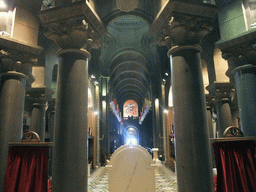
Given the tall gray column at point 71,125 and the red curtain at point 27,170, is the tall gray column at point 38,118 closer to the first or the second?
the red curtain at point 27,170

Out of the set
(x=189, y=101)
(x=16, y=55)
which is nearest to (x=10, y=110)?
(x=16, y=55)

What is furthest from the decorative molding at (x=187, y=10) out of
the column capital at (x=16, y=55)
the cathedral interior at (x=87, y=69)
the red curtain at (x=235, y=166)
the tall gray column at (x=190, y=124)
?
the column capital at (x=16, y=55)

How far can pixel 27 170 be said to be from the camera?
440 cm

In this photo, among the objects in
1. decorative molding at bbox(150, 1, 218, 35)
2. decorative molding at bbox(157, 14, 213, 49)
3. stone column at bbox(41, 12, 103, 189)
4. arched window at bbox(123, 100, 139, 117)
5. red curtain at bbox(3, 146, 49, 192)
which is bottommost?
red curtain at bbox(3, 146, 49, 192)

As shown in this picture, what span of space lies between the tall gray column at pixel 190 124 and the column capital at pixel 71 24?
1.88 m

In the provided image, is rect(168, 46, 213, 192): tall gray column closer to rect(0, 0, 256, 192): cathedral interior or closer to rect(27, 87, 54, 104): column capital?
rect(0, 0, 256, 192): cathedral interior

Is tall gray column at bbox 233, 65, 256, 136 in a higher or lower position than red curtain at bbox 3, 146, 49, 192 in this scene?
higher

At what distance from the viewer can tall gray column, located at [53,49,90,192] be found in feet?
12.7

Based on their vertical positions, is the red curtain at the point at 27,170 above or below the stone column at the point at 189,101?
below

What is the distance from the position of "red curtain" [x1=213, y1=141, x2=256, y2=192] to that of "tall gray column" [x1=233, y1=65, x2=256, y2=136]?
4.68ft

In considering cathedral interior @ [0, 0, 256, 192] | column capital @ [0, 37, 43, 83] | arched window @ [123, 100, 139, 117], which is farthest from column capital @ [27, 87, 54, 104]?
arched window @ [123, 100, 139, 117]

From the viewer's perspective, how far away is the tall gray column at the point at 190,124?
382 centimetres

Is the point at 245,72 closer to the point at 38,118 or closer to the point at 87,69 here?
the point at 87,69

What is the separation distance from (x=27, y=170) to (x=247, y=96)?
5589 mm
